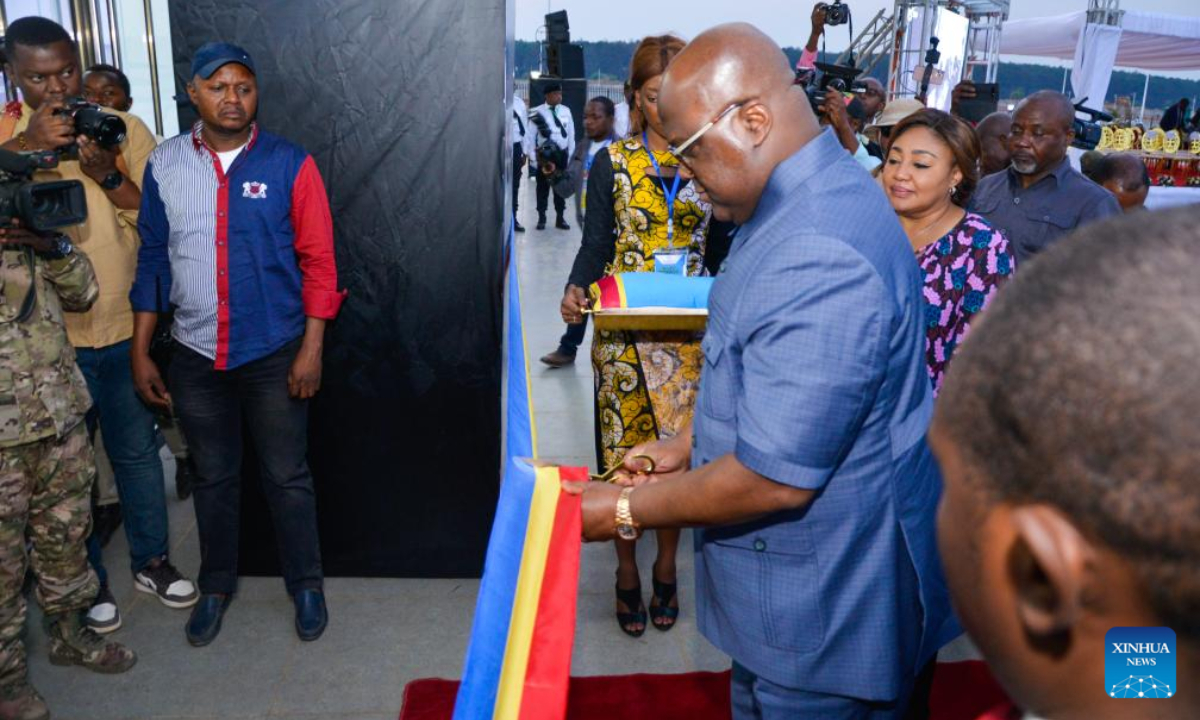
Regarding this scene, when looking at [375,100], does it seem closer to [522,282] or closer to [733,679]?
[733,679]

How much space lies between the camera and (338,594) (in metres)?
3.40

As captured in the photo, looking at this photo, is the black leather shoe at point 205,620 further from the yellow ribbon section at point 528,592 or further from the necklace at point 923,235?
the necklace at point 923,235

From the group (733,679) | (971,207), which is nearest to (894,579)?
(733,679)

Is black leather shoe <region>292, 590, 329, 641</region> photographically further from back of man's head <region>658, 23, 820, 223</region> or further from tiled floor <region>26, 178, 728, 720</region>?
back of man's head <region>658, 23, 820, 223</region>

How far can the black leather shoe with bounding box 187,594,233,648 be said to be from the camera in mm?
3074

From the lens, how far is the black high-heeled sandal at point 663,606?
3266 millimetres

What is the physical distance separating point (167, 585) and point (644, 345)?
1898 mm

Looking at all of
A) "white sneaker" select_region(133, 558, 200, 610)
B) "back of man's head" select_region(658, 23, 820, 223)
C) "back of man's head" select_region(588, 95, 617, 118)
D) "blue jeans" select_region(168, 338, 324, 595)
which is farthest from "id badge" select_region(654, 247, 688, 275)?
"back of man's head" select_region(588, 95, 617, 118)

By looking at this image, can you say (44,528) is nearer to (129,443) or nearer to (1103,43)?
(129,443)

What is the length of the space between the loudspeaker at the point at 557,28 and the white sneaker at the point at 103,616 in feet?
51.9

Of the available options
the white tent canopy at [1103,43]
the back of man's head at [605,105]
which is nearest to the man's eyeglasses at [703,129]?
the back of man's head at [605,105]

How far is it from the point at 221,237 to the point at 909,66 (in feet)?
57.2

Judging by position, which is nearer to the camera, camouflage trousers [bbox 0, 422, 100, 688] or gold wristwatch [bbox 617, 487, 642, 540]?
gold wristwatch [bbox 617, 487, 642, 540]

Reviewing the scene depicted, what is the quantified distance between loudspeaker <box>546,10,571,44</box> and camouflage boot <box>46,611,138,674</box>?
16.0 metres
